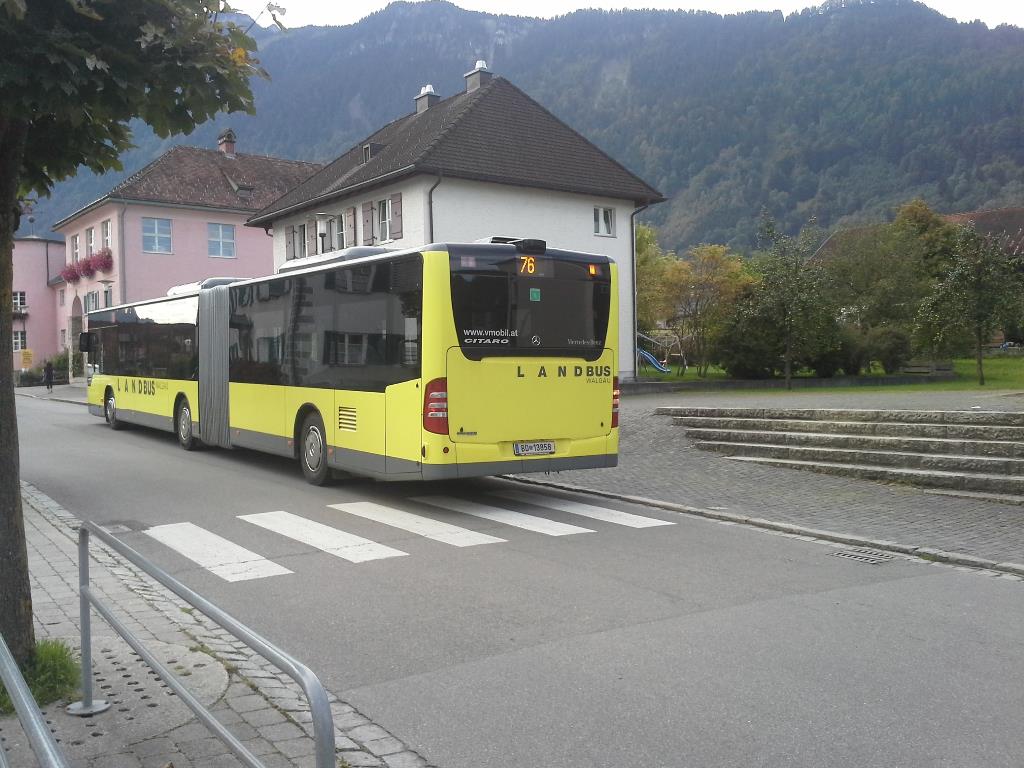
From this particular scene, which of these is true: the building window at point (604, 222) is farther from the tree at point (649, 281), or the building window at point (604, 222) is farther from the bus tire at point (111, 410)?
the bus tire at point (111, 410)

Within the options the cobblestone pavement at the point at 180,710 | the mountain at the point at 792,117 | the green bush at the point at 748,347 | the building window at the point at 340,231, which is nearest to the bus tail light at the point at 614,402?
the cobblestone pavement at the point at 180,710

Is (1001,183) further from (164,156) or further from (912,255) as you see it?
(164,156)

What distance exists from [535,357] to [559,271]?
3.63ft

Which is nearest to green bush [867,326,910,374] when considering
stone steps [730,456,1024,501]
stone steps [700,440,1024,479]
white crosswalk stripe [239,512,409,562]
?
stone steps [700,440,1024,479]

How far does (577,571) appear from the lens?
786cm

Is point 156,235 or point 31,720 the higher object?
point 156,235

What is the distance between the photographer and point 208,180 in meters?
53.4

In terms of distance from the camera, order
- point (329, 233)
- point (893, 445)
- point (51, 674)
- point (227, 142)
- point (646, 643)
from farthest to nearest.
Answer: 1. point (227, 142)
2. point (329, 233)
3. point (893, 445)
4. point (646, 643)
5. point (51, 674)

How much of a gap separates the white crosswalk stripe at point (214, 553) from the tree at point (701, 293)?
2910cm

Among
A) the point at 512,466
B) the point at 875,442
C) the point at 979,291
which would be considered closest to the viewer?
the point at 512,466

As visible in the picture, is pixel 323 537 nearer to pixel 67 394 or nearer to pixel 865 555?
pixel 865 555

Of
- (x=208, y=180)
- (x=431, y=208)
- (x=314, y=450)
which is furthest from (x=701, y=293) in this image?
(x=208, y=180)

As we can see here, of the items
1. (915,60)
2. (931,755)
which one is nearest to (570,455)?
(931,755)

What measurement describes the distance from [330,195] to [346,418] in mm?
27375
